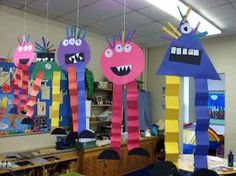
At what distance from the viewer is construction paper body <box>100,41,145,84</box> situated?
4.62ft

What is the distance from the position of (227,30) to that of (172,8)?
1.77 m

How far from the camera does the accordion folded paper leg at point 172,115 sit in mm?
1280

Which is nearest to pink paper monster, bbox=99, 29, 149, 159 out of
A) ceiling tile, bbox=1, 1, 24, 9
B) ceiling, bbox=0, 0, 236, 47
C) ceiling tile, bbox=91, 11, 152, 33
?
ceiling, bbox=0, 0, 236, 47

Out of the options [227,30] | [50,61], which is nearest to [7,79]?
[50,61]

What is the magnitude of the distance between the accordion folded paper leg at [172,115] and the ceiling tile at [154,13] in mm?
2536

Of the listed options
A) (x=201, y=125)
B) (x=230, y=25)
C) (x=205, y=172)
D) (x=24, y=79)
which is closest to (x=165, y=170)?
Answer: (x=205, y=172)

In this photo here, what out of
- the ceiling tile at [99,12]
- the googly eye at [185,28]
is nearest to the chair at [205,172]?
the googly eye at [185,28]

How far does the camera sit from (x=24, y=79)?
1.98 metres

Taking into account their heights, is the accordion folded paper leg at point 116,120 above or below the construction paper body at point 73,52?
below

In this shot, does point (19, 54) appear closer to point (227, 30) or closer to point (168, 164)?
point (168, 164)

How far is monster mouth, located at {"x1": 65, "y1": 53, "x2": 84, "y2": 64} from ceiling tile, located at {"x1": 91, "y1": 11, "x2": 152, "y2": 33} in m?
2.45

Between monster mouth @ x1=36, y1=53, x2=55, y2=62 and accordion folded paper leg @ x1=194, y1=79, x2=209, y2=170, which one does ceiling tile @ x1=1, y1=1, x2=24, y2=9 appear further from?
accordion folded paper leg @ x1=194, y1=79, x2=209, y2=170

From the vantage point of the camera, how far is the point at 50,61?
5.78 ft

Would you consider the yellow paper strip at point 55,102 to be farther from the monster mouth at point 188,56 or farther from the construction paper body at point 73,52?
the monster mouth at point 188,56
